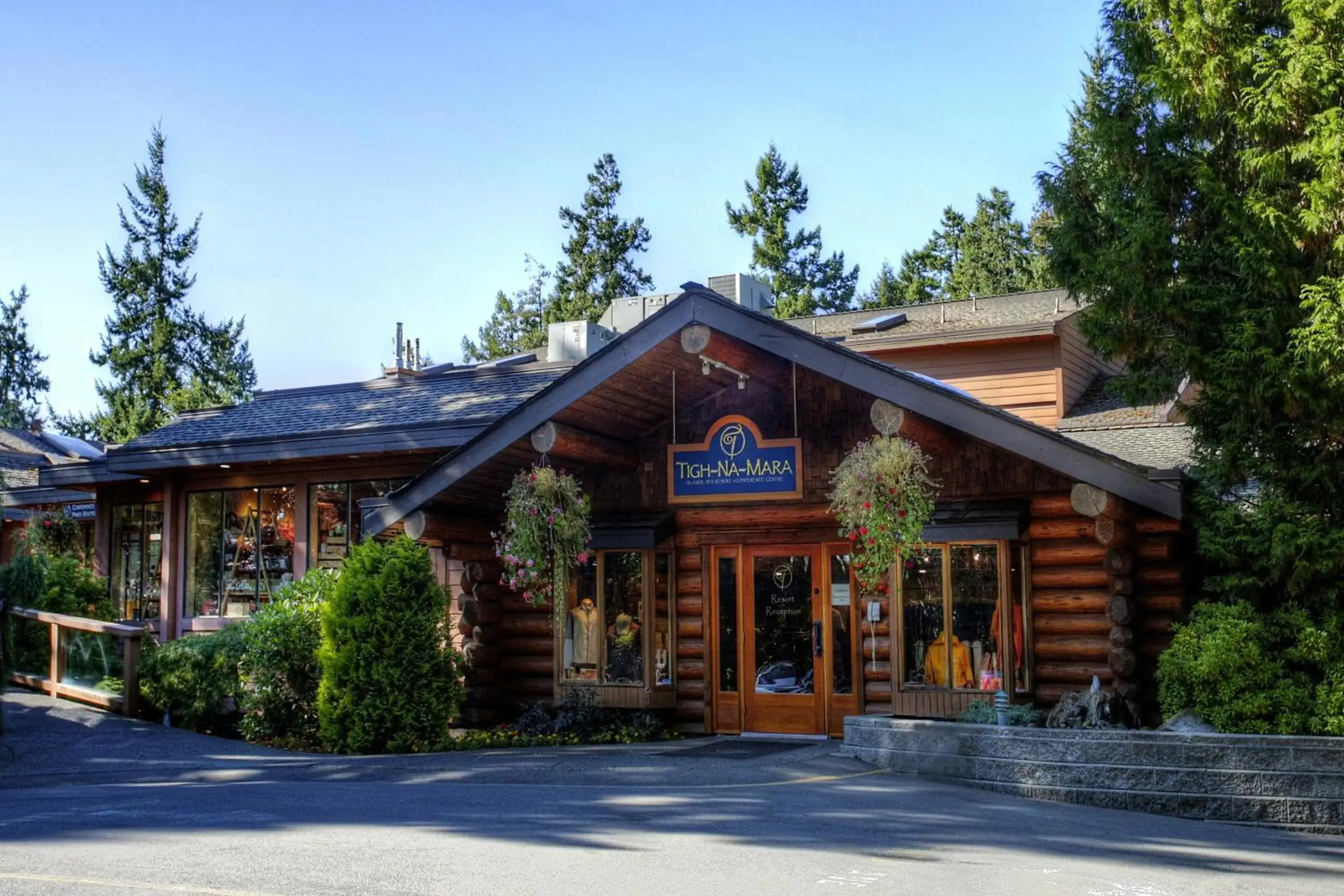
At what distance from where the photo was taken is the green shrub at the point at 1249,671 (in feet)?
37.1

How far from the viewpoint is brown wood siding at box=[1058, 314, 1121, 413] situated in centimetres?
2200

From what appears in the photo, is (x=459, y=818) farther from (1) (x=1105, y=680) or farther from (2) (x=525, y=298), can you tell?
(2) (x=525, y=298)

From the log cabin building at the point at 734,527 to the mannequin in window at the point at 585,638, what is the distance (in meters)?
0.03

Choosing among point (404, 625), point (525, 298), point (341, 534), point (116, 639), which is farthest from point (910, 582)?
point (525, 298)

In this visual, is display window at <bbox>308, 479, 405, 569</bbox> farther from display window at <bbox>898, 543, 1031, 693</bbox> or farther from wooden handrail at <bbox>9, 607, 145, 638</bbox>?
display window at <bbox>898, 543, 1031, 693</bbox>

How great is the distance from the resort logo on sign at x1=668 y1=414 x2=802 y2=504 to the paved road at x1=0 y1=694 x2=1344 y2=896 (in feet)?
10.5

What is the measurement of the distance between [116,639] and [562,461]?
6.37 meters

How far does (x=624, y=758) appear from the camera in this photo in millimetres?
13398

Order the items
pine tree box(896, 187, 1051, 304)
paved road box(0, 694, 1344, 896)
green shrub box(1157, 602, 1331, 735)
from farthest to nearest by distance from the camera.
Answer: pine tree box(896, 187, 1051, 304) < green shrub box(1157, 602, 1331, 735) < paved road box(0, 694, 1344, 896)

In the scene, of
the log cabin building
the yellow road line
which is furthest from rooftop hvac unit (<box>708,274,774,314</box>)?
the yellow road line

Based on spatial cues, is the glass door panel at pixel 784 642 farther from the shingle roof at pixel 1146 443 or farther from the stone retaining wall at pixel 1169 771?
the shingle roof at pixel 1146 443

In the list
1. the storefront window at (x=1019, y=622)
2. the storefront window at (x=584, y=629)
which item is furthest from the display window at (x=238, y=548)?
the storefront window at (x=1019, y=622)

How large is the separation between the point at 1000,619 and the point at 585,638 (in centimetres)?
505

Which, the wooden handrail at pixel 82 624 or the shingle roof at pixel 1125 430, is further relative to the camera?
the wooden handrail at pixel 82 624
